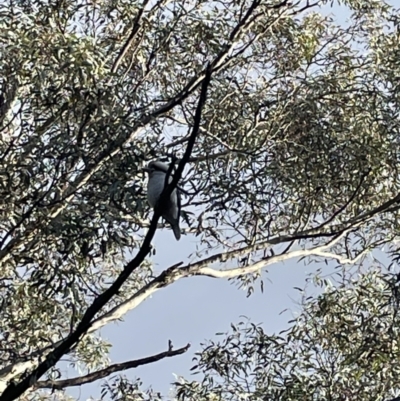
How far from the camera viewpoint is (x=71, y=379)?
3.89 m

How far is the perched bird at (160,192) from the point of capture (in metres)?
3.67

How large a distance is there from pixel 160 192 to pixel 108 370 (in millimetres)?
804

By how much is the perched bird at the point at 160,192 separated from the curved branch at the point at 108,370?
606 millimetres

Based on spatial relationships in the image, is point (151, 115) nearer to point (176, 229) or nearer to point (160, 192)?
point (176, 229)

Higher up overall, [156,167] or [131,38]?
[131,38]

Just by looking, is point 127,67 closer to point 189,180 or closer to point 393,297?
point 189,180

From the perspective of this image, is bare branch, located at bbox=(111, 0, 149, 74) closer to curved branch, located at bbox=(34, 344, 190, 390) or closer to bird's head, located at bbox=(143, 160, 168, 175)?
bird's head, located at bbox=(143, 160, 168, 175)

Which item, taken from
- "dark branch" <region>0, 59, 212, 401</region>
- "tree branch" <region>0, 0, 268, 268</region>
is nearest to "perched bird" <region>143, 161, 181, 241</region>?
"tree branch" <region>0, 0, 268, 268</region>

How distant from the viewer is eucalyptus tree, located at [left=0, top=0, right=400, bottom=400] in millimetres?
3988

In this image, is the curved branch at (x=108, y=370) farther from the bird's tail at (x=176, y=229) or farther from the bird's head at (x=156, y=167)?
the bird's head at (x=156, y=167)

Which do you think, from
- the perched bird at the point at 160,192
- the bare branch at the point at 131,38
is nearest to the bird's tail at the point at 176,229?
the perched bird at the point at 160,192

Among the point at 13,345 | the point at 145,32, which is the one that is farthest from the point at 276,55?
the point at 13,345

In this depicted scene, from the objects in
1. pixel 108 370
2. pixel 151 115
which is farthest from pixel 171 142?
pixel 108 370

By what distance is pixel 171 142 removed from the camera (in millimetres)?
4906
